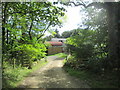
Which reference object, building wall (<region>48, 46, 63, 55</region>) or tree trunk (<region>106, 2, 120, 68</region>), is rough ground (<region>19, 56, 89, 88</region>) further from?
building wall (<region>48, 46, 63, 55</region>)

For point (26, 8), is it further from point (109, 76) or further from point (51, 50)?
point (51, 50)

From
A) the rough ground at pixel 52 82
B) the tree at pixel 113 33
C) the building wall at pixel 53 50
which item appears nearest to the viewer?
the rough ground at pixel 52 82

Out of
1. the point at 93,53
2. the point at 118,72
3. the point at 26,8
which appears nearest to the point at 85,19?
the point at 93,53

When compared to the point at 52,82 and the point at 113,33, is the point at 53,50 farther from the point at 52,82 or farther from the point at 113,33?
the point at 113,33

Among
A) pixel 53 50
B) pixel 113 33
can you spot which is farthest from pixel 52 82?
pixel 53 50

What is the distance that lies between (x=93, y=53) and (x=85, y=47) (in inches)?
36.3

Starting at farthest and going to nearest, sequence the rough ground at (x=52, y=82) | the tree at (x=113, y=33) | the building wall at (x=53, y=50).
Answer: the building wall at (x=53, y=50), the tree at (x=113, y=33), the rough ground at (x=52, y=82)

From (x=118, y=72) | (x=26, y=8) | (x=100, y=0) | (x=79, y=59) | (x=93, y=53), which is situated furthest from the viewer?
(x=79, y=59)

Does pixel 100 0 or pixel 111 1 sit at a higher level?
pixel 100 0

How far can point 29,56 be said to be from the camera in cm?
1134

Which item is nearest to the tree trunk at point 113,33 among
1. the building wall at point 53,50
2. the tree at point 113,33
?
the tree at point 113,33

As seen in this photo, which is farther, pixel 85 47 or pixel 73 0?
pixel 85 47

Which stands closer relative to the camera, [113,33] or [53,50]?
[113,33]

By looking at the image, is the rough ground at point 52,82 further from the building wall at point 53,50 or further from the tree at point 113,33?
the building wall at point 53,50
